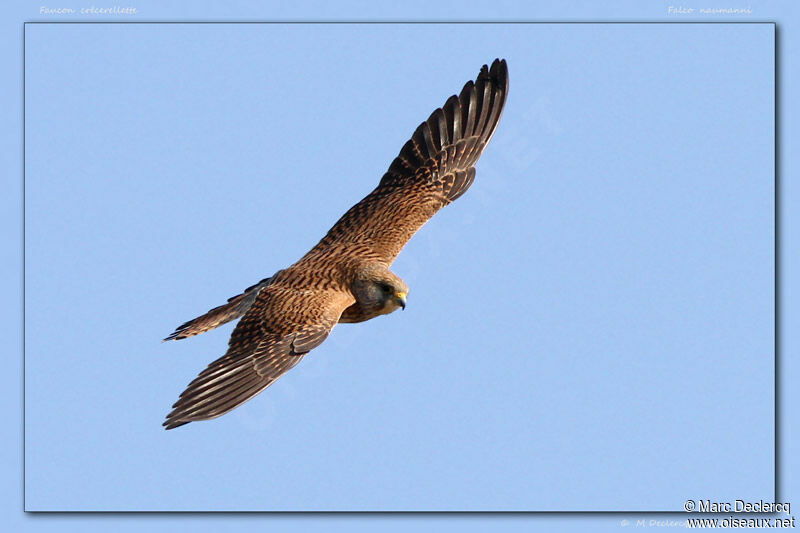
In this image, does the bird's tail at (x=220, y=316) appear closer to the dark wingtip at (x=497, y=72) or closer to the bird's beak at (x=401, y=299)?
the bird's beak at (x=401, y=299)

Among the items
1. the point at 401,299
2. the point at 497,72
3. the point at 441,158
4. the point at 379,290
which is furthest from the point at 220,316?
the point at 497,72

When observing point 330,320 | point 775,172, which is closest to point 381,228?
point 330,320

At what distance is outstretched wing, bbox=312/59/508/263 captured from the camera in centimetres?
1257

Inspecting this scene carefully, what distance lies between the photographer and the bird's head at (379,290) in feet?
36.8

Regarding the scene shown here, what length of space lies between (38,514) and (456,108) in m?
5.83

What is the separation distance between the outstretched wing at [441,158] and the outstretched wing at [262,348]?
1.67m

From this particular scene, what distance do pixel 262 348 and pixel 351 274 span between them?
137cm

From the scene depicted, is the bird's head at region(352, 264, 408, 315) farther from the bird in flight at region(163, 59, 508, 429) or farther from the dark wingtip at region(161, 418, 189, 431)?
the dark wingtip at region(161, 418, 189, 431)

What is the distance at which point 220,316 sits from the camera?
11430 millimetres

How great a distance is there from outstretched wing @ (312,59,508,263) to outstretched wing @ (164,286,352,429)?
5.49ft

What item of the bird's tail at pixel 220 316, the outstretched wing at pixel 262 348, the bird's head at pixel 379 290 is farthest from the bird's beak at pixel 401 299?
the bird's tail at pixel 220 316

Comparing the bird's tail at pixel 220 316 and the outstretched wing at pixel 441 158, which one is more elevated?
the outstretched wing at pixel 441 158

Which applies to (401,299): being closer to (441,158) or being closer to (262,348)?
(262,348)

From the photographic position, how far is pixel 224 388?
10.0m
